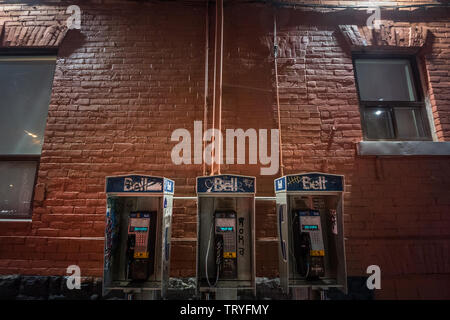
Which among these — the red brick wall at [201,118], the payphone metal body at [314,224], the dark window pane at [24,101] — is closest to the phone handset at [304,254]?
the payphone metal body at [314,224]

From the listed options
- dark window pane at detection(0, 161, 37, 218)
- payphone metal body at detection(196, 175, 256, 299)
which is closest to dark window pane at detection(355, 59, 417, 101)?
payphone metal body at detection(196, 175, 256, 299)

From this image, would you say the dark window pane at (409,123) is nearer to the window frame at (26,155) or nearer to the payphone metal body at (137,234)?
the payphone metal body at (137,234)

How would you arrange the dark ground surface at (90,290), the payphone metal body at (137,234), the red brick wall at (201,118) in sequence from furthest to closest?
the red brick wall at (201,118)
the dark ground surface at (90,290)
the payphone metal body at (137,234)

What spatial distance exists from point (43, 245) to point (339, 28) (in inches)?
205

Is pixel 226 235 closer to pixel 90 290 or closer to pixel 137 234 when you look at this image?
pixel 137 234

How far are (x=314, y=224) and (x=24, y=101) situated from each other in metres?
4.52

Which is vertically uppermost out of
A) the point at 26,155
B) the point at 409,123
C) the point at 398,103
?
the point at 398,103

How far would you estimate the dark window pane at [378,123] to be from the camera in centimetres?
336

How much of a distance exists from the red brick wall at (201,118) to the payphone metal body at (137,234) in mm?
406

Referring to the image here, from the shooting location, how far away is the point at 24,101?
139 inches

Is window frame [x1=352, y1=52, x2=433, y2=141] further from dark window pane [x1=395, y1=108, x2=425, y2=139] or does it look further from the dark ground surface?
the dark ground surface

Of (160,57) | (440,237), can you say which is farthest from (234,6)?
(440,237)

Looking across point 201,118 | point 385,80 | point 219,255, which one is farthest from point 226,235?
point 385,80

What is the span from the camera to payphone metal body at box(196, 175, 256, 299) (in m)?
2.41
